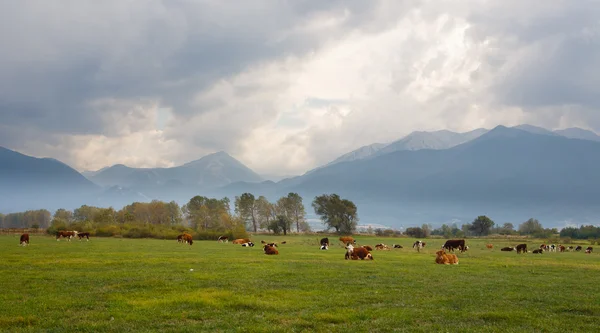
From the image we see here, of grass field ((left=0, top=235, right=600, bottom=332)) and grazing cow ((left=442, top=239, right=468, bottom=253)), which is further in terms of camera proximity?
grazing cow ((left=442, top=239, right=468, bottom=253))

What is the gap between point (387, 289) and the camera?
646 inches

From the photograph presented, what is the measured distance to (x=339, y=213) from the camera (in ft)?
416

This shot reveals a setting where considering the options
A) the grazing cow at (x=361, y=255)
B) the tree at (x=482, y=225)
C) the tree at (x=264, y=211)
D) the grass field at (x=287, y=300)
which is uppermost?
the tree at (x=264, y=211)

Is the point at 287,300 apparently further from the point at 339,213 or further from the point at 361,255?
the point at 339,213

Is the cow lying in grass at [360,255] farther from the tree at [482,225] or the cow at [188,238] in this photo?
the tree at [482,225]

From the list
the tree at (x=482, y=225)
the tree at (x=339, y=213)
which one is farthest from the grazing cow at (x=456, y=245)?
the tree at (x=482, y=225)

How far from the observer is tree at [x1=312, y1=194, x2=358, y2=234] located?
125 meters

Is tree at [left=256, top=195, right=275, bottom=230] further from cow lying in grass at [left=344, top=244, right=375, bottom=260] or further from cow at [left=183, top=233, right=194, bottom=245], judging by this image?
cow lying in grass at [left=344, top=244, right=375, bottom=260]

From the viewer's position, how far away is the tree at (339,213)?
125 m

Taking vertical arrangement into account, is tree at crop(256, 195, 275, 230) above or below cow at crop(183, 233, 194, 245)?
Result: above

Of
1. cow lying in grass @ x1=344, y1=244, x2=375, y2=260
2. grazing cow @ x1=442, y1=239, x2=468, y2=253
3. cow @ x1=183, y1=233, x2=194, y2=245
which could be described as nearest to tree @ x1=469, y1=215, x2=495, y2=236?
grazing cow @ x1=442, y1=239, x2=468, y2=253

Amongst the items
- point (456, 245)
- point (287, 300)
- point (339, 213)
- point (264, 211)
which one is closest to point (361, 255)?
point (287, 300)

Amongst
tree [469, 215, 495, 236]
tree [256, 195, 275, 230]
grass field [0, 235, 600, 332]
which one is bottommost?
tree [469, 215, 495, 236]

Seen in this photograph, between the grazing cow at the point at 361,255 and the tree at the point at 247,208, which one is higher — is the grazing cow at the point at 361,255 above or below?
below
